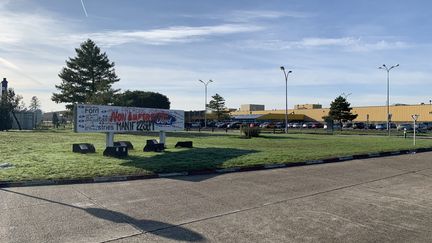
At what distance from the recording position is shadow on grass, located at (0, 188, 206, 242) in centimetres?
639

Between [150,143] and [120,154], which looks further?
[150,143]

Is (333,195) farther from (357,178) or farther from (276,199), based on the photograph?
(357,178)

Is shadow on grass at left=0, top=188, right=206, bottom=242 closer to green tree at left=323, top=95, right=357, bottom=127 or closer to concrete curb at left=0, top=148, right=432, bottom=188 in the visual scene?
concrete curb at left=0, top=148, right=432, bottom=188

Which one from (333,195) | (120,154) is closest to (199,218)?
A: (333,195)

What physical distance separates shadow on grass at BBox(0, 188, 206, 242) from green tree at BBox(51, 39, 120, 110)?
199 feet

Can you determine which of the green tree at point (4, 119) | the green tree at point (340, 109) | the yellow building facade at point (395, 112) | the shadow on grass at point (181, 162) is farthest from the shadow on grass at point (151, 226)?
the yellow building facade at point (395, 112)

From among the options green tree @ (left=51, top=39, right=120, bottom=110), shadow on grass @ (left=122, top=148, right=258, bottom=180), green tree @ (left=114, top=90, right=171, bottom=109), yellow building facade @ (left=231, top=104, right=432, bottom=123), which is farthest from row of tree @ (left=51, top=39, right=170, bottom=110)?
yellow building facade @ (left=231, top=104, right=432, bottom=123)

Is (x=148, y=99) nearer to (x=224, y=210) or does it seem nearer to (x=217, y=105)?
(x=217, y=105)

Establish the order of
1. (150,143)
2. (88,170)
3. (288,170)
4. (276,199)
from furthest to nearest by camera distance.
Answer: (150,143) < (288,170) < (88,170) < (276,199)

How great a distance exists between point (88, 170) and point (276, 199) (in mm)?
6300

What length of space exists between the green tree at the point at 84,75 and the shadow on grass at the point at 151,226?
6077 centimetres

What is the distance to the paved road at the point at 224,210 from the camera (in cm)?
648

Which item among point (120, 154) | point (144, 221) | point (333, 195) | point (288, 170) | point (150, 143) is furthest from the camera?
point (150, 143)

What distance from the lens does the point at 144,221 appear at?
725 cm
